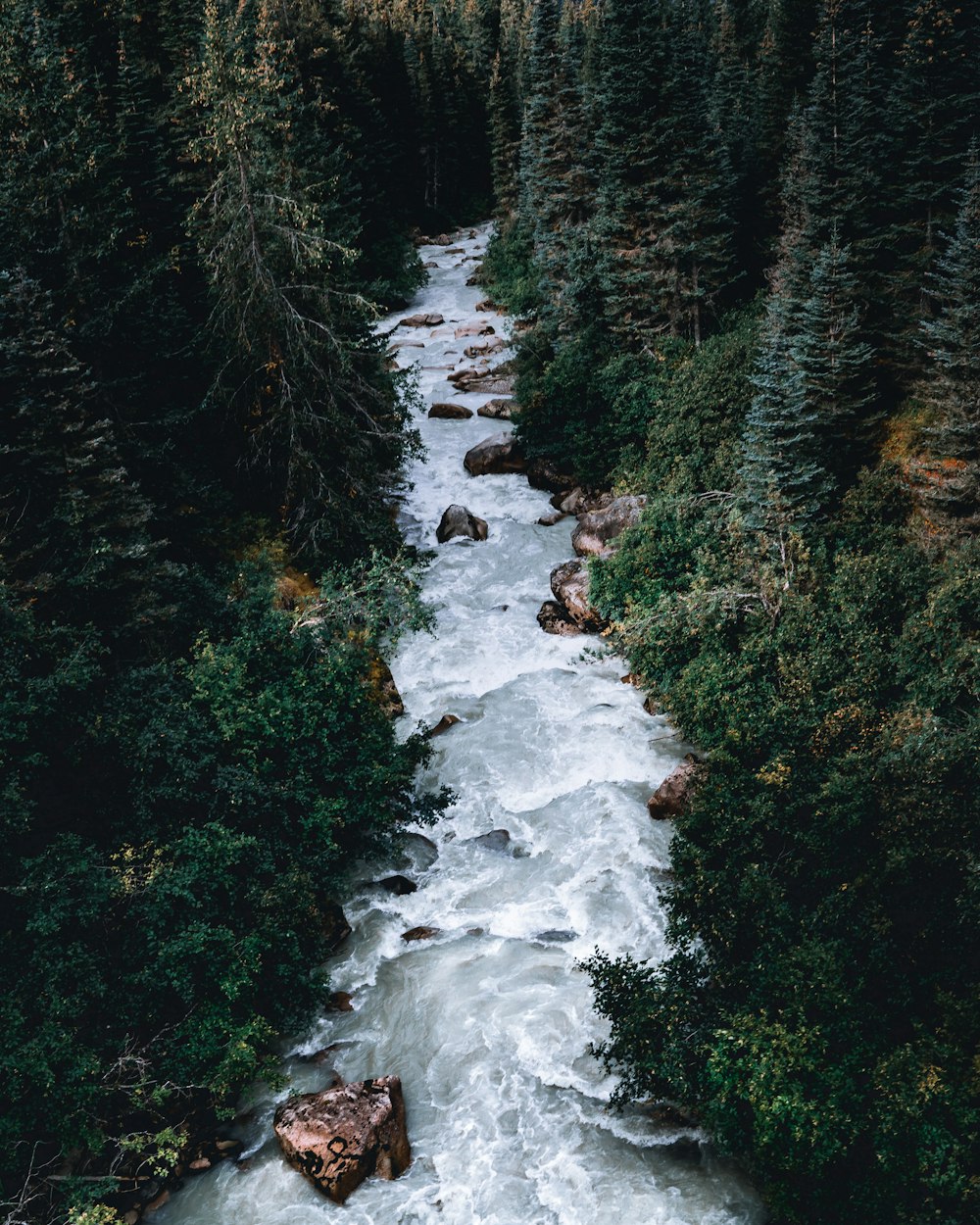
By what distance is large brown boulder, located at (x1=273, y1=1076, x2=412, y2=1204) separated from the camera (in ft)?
36.2

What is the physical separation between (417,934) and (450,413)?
25140mm

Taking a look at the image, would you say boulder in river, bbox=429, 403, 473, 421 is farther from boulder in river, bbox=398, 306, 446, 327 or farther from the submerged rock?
the submerged rock

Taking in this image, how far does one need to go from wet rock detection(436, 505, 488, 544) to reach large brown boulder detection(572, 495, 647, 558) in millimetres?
3476

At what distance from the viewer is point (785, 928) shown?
11.8 meters

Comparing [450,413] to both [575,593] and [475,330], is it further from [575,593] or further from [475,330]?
[575,593]

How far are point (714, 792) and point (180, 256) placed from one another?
63.8ft

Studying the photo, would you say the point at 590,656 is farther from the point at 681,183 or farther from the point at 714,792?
the point at 681,183

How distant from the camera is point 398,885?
16.0 metres

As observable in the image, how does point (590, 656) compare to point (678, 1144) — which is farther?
point (590, 656)

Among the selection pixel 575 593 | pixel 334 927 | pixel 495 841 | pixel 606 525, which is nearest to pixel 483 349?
pixel 606 525

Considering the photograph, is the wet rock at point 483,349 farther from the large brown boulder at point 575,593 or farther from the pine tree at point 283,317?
the large brown boulder at point 575,593

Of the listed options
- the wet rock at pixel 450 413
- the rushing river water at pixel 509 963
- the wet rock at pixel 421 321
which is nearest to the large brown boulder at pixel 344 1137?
the rushing river water at pixel 509 963

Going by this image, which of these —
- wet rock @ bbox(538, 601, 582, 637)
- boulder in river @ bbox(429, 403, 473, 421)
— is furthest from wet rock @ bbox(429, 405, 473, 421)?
wet rock @ bbox(538, 601, 582, 637)

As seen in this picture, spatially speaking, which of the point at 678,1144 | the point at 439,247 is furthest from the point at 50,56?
the point at 439,247
